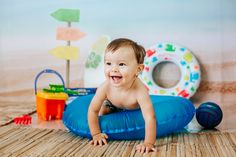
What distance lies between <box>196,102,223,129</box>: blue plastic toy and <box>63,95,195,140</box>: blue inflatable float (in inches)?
5.5

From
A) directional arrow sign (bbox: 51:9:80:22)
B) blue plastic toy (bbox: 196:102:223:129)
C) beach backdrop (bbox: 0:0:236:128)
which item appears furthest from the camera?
directional arrow sign (bbox: 51:9:80:22)

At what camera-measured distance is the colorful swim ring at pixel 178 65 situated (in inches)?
148

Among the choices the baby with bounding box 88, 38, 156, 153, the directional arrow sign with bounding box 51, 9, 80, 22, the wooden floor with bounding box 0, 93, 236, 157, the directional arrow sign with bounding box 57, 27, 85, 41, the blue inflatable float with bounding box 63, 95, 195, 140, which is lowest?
the wooden floor with bounding box 0, 93, 236, 157

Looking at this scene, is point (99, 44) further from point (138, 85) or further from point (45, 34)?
point (138, 85)

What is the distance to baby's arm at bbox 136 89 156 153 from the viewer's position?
1.90 m

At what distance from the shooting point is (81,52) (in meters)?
4.08

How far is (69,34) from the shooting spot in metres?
4.05

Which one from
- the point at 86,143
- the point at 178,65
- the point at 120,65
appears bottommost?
the point at 86,143

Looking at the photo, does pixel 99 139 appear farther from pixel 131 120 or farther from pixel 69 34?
pixel 69 34

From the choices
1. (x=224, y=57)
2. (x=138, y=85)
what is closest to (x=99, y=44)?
(x=224, y=57)

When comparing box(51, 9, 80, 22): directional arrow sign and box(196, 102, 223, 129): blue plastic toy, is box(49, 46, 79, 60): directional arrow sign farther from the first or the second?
box(196, 102, 223, 129): blue plastic toy

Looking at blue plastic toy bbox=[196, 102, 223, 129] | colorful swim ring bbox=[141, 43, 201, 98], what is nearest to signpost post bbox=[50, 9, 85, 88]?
colorful swim ring bbox=[141, 43, 201, 98]

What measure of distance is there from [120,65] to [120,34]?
84.0 inches

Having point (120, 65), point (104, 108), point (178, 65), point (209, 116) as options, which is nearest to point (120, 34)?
point (178, 65)
